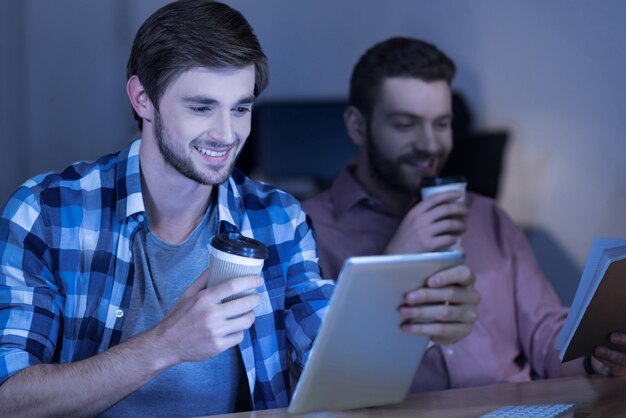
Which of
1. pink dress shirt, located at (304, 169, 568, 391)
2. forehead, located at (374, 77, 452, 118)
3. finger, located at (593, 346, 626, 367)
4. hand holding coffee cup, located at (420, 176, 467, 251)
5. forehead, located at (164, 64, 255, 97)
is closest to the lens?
forehead, located at (164, 64, 255, 97)

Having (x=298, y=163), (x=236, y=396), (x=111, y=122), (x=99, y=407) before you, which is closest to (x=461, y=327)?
(x=236, y=396)

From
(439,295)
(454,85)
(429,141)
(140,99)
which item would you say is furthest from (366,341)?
(454,85)

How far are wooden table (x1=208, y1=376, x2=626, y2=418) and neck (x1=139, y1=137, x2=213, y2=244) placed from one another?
0.43m

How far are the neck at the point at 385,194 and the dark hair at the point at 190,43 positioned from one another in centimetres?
72

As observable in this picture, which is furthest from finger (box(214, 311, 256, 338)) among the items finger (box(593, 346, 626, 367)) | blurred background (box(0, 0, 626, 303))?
blurred background (box(0, 0, 626, 303))

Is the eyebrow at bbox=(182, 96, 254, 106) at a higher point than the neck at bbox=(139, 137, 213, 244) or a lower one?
higher

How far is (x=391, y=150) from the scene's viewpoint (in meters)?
2.03

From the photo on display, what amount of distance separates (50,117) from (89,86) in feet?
0.81

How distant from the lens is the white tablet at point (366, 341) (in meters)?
1.06

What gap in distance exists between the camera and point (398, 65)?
2037 mm

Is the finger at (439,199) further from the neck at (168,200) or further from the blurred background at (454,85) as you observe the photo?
the blurred background at (454,85)

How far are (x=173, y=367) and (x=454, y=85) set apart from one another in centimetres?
174

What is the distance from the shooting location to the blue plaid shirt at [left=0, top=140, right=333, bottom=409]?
1.26 metres

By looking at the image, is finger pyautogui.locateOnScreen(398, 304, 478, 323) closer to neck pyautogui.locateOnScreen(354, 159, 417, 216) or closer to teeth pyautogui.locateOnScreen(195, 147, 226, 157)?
teeth pyautogui.locateOnScreen(195, 147, 226, 157)
